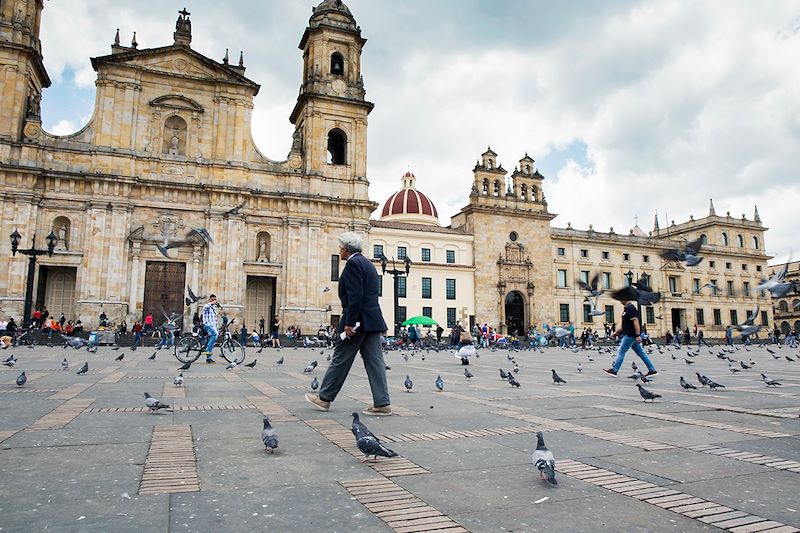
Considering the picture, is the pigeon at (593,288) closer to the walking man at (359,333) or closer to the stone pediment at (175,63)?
the walking man at (359,333)

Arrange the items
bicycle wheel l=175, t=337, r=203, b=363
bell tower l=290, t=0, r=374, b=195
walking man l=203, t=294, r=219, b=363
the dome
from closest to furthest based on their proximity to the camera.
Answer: walking man l=203, t=294, r=219, b=363, bicycle wheel l=175, t=337, r=203, b=363, bell tower l=290, t=0, r=374, b=195, the dome

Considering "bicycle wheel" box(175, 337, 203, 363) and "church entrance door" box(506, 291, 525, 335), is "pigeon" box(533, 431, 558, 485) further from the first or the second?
"church entrance door" box(506, 291, 525, 335)

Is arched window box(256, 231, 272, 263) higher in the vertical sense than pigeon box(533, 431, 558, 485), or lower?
higher

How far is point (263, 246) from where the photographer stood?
35.3 meters

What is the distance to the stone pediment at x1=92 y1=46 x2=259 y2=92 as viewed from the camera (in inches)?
1310

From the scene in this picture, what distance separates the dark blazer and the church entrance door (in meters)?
44.8

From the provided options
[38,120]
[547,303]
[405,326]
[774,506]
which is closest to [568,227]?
[547,303]

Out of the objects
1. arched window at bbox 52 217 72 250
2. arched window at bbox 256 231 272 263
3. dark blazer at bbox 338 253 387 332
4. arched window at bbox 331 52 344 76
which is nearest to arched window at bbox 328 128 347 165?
arched window at bbox 331 52 344 76

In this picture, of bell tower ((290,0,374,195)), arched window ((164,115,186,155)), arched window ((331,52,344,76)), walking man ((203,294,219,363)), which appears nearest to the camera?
walking man ((203,294,219,363))

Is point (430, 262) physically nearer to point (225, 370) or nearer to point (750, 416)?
point (225, 370)

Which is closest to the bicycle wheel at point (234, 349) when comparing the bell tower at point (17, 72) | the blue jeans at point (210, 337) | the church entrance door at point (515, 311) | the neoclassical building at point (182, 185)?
the blue jeans at point (210, 337)

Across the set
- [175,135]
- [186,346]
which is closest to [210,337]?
[186,346]

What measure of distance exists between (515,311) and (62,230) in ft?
120

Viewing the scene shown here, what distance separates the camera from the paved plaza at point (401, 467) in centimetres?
273
